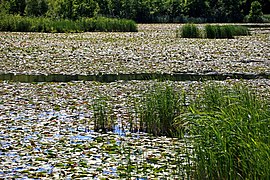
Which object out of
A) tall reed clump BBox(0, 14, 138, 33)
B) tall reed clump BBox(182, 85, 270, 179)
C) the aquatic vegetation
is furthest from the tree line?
tall reed clump BBox(182, 85, 270, 179)

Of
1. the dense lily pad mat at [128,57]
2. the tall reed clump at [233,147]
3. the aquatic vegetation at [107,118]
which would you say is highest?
the tall reed clump at [233,147]

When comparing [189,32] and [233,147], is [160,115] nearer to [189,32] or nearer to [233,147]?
[233,147]

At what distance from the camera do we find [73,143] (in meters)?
7.53

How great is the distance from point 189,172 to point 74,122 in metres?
3.95

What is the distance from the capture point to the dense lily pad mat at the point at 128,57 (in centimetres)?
1550

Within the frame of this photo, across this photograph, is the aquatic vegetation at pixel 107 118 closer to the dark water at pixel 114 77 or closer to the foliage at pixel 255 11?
the dark water at pixel 114 77

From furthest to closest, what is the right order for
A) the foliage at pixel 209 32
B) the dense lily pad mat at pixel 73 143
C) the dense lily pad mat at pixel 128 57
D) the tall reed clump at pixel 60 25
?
the tall reed clump at pixel 60 25, the foliage at pixel 209 32, the dense lily pad mat at pixel 128 57, the dense lily pad mat at pixel 73 143

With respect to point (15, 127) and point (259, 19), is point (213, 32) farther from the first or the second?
point (259, 19)

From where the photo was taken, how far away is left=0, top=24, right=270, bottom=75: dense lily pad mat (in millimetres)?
15500

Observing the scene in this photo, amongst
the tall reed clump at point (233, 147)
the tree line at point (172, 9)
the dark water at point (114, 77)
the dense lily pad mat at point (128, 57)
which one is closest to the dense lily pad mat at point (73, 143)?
the tall reed clump at point (233, 147)

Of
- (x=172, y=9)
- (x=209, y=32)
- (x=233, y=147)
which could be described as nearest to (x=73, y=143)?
(x=233, y=147)

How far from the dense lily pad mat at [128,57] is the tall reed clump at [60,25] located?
8.21 meters

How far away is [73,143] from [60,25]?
26626 millimetres

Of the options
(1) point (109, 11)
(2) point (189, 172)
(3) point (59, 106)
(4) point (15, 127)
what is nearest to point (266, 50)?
(3) point (59, 106)
